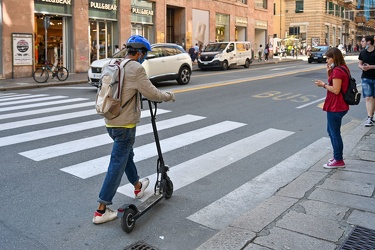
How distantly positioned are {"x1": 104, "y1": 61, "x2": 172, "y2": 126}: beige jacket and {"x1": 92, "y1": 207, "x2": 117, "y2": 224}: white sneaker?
0.93m

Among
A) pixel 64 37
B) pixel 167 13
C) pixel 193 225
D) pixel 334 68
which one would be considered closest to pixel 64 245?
pixel 193 225

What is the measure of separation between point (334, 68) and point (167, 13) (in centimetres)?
2933

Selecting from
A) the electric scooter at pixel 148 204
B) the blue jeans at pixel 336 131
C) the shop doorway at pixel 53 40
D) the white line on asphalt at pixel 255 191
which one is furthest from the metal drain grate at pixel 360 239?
the shop doorway at pixel 53 40

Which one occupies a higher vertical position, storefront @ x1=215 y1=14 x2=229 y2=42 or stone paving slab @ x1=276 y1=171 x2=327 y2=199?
storefront @ x1=215 y1=14 x2=229 y2=42

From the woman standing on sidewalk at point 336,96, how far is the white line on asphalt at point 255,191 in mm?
544

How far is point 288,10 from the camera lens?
67062mm

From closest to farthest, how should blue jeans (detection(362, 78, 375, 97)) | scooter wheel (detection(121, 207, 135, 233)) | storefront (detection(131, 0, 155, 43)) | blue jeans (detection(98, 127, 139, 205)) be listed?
scooter wheel (detection(121, 207, 135, 233))
blue jeans (detection(98, 127, 139, 205))
blue jeans (detection(362, 78, 375, 97))
storefront (detection(131, 0, 155, 43))

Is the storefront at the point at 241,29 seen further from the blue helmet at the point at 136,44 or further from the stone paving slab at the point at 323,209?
the blue helmet at the point at 136,44

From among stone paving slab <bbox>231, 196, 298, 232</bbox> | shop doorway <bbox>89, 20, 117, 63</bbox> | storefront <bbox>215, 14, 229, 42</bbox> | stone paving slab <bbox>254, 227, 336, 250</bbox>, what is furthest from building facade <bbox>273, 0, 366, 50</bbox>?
stone paving slab <bbox>254, 227, 336, 250</bbox>

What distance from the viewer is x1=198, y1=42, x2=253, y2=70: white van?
Answer: 2798 centimetres

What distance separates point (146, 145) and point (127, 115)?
10.9 feet

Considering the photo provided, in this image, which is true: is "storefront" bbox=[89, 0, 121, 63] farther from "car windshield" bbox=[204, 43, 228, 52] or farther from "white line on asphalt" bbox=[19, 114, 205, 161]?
"white line on asphalt" bbox=[19, 114, 205, 161]

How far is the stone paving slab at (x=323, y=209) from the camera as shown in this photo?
4316 millimetres

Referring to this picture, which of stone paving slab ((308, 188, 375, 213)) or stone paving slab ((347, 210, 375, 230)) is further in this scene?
stone paving slab ((308, 188, 375, 213))
